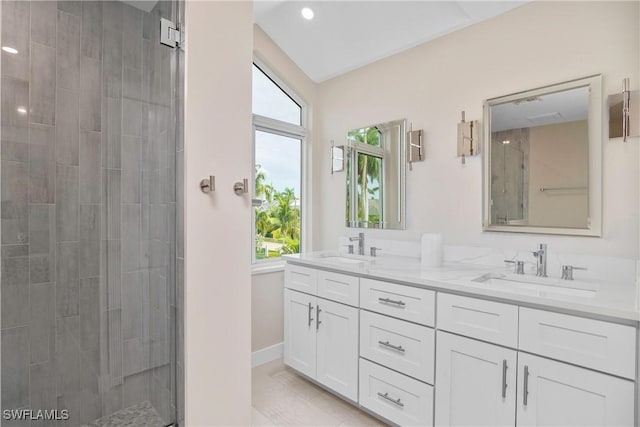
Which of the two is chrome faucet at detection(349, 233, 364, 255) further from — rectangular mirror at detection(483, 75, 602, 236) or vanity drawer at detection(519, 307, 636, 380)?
vanity drawer at detection(519, 307, 636, 380)

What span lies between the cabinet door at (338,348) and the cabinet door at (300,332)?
0.06m

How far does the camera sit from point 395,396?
1.80 m

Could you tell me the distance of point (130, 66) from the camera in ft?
5.50

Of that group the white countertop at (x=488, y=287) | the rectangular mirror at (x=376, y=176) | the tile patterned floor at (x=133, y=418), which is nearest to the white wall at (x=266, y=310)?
the white countertop at (x=488, y=287)

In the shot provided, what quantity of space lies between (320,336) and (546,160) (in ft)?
5.54

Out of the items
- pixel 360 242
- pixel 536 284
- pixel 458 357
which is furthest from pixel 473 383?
pixel 360 242

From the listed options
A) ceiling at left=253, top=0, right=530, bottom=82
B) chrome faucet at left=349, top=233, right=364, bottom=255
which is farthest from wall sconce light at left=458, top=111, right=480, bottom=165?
chrome faucet at left=349, top=233, right=364, bottom=255

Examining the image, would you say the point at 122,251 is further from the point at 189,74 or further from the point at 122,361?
the point at 189,74

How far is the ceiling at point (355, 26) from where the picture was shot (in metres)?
2.16

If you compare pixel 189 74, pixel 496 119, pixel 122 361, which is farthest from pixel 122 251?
pixel 496 119

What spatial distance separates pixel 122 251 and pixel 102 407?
0.75m

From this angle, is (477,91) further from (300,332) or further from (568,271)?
(300,332)

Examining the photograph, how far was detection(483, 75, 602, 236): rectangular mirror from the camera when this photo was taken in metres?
1.72

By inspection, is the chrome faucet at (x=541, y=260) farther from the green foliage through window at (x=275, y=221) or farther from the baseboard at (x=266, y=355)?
the baseboard at (x=266, y=355)
